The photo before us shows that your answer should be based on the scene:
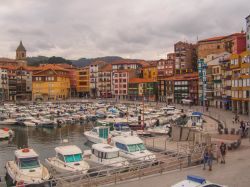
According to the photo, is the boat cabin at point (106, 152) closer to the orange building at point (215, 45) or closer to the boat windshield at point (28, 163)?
the boat windshield at point (28, 163)

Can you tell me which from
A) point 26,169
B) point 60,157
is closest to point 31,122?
point 60,157

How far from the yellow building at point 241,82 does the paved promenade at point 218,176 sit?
4423 centimetres

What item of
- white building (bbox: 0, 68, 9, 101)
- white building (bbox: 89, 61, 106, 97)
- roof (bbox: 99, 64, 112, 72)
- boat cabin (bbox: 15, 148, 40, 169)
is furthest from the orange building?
boat cabin (bbox: 15, 148, 40, 169)

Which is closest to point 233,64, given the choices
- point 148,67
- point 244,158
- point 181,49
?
point 244,158

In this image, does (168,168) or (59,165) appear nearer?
(168,168)

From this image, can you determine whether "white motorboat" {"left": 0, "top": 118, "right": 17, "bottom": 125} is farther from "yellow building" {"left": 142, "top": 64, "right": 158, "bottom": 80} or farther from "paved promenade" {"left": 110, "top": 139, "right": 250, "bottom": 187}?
"yellow building" {"left": 142, "top": 64, "right": 158, "bottom": 80}

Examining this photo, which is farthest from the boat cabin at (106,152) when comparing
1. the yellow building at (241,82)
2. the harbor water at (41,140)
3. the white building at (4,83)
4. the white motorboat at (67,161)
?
the white building at (4,83)

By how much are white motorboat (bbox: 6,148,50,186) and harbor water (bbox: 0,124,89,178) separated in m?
4.50

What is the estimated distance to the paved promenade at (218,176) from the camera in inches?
783

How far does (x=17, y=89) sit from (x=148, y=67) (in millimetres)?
53854

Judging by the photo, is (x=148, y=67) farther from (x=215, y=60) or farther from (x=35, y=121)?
(x=35, y=121)

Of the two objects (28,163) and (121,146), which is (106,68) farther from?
(28,163)

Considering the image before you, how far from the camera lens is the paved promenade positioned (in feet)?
65.3

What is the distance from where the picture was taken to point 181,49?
443 feet
